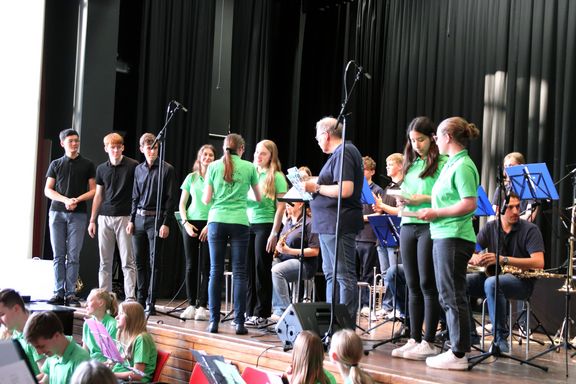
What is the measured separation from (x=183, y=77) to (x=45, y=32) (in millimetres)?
1875

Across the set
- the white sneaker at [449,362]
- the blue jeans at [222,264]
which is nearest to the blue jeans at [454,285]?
the white sneaker at [449,362]

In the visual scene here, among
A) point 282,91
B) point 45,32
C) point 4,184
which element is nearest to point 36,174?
point 4,184

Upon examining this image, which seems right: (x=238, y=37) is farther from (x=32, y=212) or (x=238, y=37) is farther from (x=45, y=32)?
(x=32, y=212)

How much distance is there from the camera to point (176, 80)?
10078 mm

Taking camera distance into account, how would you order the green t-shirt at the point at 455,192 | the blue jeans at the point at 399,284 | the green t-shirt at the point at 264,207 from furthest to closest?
the green t-shirt at the point at 264,207 → the blue jeans at the point at 399,284 → the green t-shirt at the point at 455,192

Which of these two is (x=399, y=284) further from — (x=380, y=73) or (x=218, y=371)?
(x=380, y=73)

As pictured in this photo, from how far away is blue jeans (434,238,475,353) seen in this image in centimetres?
445

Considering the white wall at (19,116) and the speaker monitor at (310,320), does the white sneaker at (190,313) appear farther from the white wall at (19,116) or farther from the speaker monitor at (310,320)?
the white wall at (19,116)

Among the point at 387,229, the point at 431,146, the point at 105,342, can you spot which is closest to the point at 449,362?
the point at 431,146

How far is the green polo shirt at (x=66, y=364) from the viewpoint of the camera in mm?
4082

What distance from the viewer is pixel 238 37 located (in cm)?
1095

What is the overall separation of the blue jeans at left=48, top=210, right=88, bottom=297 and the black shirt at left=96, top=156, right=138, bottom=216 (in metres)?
0.31

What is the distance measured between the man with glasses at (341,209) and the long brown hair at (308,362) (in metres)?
1.30

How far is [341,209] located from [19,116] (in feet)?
17.4
